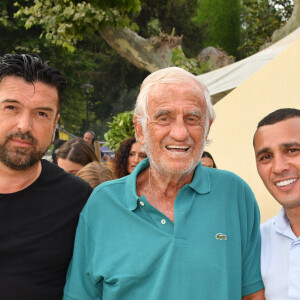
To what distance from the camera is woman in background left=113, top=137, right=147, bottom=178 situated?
5.01m

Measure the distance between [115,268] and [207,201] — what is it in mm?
603

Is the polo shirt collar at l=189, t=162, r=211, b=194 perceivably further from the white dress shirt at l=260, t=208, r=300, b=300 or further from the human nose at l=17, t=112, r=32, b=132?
the human nose at l=17, t=112, r=32, b=132

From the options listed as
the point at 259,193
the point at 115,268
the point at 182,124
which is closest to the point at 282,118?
the point at 182,124

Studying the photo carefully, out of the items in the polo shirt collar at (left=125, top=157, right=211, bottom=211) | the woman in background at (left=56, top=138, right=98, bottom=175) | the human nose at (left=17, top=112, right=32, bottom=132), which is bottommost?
the polo shirt collar at (left=125, top=157, right=211, bottom=211)

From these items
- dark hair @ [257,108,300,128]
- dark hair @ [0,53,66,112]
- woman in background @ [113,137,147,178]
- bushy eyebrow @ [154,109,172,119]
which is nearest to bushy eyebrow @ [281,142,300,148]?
dark hair @ [257,108,300,128]

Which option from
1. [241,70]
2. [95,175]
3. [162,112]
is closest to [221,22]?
[241,70]

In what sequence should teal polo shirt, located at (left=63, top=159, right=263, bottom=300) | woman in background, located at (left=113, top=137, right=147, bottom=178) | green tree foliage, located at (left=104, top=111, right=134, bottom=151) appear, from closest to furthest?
teal polo shirt, located at (left=63, top=159, right=263, bottom=300) < woman in background, located at (left=113, top=137, right=147, bottom=178) < green tree foliage, located at (left=104, top=111, right=134, bottom=151)

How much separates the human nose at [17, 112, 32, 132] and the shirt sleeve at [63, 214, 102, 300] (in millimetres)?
618

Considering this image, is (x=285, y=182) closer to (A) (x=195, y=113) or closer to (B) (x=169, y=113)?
(A) (x=195, y=113)

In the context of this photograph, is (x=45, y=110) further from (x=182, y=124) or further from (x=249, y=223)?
(x=249, y=223)

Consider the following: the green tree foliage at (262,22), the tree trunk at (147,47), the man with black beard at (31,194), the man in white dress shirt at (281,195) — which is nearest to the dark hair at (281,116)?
the man in white dress shirt at (281,195)

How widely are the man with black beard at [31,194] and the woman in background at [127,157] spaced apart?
2701mm

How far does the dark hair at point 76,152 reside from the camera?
4852 millimetres

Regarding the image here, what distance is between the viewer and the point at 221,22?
18.5 m
